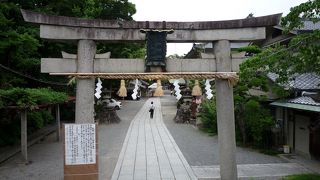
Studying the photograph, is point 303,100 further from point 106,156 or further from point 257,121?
point 106,156

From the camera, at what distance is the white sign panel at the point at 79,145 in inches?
442

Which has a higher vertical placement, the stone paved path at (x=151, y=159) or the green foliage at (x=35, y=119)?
the green foliage at (x=35, y=119)

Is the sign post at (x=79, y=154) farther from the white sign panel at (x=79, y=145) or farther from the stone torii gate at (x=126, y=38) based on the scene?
the stone torii gate at (x=126, y=38)

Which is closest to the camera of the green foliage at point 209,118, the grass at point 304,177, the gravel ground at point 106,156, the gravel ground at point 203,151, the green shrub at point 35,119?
the grass at point 304,177

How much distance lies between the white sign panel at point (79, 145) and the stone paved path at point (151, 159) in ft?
7.77

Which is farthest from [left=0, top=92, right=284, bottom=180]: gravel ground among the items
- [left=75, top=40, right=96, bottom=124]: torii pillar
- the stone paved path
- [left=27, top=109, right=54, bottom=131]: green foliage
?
[left=75, top=40, right=96, bottom=124]: torii pillar

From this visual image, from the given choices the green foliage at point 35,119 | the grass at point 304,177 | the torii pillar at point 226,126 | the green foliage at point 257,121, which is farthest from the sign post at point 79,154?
the green foliage at point 35,119

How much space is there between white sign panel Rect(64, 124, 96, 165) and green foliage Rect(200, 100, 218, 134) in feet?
48.5

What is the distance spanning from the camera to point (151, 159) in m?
17.1

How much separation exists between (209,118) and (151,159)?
11.1 m

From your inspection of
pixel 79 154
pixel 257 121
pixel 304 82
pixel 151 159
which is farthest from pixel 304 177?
pixel 79 154

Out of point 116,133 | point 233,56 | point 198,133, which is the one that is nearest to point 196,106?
point 198,133

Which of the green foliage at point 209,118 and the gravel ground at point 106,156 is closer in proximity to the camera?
the gravel ground at point 106,156

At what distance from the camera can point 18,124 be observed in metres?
22.6
